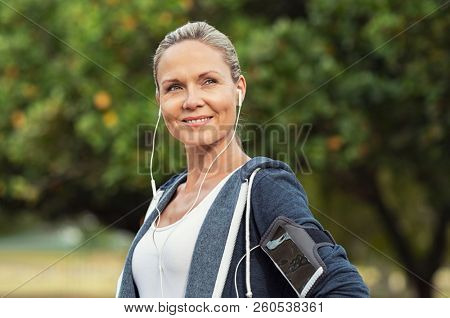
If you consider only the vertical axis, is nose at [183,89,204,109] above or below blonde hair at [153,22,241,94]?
below

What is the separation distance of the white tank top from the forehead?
0.90ft

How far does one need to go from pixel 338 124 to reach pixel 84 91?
2.71m

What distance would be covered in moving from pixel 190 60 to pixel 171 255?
1.59 feet

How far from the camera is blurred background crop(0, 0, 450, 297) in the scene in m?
7.68

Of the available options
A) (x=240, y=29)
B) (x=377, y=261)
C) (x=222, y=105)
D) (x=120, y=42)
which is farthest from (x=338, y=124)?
(x=377, y=261)

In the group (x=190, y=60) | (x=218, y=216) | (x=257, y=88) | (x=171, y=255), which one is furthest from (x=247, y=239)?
(x=257, y=88)

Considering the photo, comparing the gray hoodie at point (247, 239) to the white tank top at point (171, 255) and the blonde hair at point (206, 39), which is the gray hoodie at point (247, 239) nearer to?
the white tank top at point (171, 255)

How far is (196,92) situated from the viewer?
78.2 inches

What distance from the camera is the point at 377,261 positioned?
17.6 meters

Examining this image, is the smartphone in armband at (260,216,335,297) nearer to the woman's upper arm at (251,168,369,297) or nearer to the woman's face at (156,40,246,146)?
the woman's upper arm at (251,168,369,297)

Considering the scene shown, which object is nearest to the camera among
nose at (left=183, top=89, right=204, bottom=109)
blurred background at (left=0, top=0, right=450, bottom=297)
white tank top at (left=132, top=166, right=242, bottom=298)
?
white tank top at (left=132, top=166, right=242, bottom=298)

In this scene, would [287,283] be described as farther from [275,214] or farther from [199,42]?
[199,42]

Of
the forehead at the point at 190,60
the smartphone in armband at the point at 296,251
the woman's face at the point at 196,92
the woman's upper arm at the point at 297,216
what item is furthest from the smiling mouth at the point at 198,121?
the smartphone in armband at the point at 296,251

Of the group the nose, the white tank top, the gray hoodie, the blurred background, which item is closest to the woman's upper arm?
the gray hoodie
